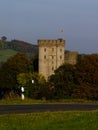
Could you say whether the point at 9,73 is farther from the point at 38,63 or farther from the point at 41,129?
the point at 41,129

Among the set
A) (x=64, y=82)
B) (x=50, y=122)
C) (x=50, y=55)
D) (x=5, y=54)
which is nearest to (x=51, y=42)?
(x=50, y=55)

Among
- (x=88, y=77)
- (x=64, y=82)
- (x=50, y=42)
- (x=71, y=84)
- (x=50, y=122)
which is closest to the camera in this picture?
(x=50, y=122)

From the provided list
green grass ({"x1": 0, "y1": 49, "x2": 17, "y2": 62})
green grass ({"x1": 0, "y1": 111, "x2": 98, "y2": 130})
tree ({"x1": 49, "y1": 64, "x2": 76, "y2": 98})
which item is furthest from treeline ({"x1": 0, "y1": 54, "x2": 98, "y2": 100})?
green grass ({"x1": 0, "y1": 49, "x2": 17, "y2": 62})

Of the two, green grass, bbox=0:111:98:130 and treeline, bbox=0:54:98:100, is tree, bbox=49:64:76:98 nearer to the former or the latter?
treeline, bbox=0:54:98:100

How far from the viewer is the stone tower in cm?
12781

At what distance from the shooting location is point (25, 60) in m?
118

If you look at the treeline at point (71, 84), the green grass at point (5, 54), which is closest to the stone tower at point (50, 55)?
the green grass at point (5, 54)

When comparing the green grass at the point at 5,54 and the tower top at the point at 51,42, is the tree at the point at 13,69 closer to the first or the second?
the tower top at the point at 51,42

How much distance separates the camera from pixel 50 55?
133 metres

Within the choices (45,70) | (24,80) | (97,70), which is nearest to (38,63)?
(45,70)

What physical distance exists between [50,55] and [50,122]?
117 meters

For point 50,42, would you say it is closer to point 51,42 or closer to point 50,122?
point 51,42

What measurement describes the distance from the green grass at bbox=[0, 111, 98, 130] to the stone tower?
353 ft

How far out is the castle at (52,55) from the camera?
127688 millimetres
